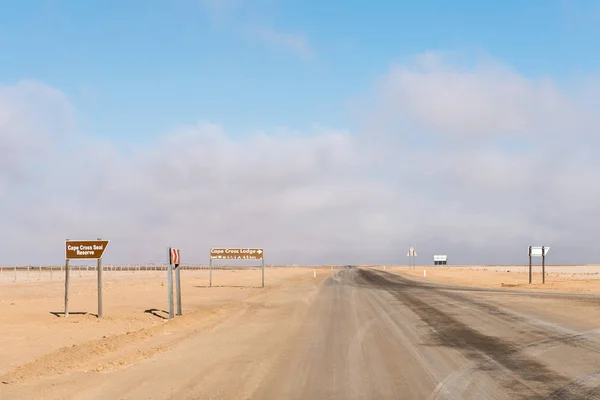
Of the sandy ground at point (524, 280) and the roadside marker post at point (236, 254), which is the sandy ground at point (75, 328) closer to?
A: the roadside marker post at point (236, 254)

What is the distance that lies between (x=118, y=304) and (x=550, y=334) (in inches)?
754

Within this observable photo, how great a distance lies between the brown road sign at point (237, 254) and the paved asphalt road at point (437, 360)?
20.1 meters

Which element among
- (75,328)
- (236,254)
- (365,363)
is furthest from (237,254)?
(365,363)

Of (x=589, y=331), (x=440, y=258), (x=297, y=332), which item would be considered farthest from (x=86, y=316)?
(x=440, y=258)

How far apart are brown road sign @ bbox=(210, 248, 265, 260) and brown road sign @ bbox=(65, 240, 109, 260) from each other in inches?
711

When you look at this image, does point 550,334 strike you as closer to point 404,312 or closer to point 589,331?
point 589,331

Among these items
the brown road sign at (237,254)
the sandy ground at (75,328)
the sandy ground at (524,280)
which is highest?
the brown road sign at (237,254)

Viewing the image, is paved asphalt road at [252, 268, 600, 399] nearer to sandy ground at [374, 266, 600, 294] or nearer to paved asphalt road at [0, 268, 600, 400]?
paved asphalt road at [0, 268, 600, 400]

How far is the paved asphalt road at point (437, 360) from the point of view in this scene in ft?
26.8

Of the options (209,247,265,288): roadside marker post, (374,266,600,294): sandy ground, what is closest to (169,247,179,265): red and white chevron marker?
(209,247,265,288): roadside marker post

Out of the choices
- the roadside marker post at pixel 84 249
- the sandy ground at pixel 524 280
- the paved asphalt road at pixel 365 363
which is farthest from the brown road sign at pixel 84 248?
the sandy ground at pixel 524 280

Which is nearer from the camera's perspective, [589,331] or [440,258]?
[589,331]

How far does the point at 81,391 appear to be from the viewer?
828cm

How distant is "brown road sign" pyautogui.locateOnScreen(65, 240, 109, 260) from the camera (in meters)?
19.9
